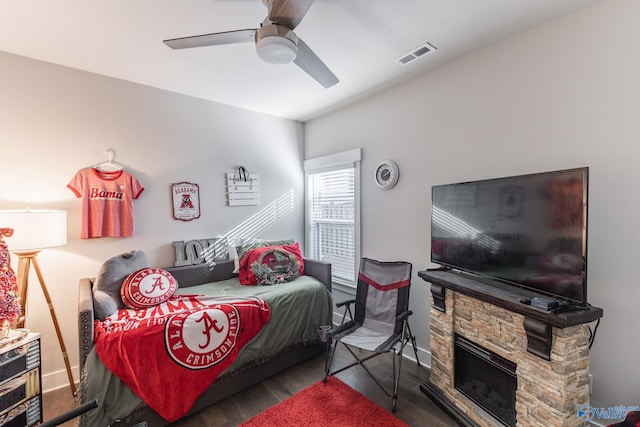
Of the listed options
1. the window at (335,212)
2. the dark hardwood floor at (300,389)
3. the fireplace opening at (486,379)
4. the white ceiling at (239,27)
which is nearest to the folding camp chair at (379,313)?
the dark hardwood floor at (300,389)

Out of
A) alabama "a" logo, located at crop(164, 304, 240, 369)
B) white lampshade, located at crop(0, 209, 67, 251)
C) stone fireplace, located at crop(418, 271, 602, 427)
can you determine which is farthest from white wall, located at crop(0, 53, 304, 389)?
stone fireplace, located at crop(418, 271, 602, 427)

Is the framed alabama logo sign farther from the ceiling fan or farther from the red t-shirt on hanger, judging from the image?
the ceiling fan

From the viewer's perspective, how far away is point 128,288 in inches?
89.6

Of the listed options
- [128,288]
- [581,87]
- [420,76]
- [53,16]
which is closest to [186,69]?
[53,16]

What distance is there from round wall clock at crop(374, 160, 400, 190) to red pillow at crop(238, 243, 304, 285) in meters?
1.22

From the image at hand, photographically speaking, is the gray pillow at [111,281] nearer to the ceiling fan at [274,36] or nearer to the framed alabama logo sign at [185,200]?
the framed alabama logo sign at [185,200]

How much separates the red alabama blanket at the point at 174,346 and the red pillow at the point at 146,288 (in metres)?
0.08

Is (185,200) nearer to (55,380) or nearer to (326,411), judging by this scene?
(55,380)

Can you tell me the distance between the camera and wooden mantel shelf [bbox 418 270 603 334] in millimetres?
1362

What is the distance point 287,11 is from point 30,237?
224 centimetres

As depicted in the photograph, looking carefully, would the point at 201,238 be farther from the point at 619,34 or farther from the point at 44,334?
the point at 619,34

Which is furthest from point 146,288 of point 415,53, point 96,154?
point 415,53

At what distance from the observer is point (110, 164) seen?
103 inches

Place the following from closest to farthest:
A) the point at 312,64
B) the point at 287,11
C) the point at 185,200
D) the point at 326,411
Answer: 1. the point at 287,11
2. the point at 312,64
3. the point at 326,411
4. the point at 185,200
